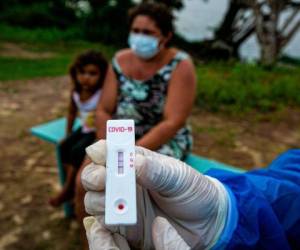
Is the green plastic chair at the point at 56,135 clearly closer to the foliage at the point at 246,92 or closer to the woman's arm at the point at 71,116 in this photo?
the woman's arm at the point at 71,116

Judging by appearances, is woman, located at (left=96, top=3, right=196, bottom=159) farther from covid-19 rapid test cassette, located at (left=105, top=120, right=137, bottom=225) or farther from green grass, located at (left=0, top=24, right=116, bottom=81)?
green grass, located at (left=0, top=24, right=116, bottom=81)

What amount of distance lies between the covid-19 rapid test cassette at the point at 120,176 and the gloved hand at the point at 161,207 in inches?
2.0

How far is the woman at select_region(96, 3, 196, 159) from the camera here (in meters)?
2.32

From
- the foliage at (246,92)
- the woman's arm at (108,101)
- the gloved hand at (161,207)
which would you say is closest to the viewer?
the gloved hand at (161,207)

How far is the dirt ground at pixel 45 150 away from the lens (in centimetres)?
285

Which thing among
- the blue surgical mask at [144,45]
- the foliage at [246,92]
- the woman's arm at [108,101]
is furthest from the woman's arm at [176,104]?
the foliage at [246,92]

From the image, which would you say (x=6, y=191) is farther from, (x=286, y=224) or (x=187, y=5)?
(x=187, y=5)

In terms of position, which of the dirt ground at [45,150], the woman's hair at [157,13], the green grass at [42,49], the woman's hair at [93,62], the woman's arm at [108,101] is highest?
the woman's hair at [157,13]

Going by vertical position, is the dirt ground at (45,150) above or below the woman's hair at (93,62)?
below

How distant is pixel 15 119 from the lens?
188 inches

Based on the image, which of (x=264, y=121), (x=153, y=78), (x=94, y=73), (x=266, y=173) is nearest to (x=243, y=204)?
(x=266, y=173)

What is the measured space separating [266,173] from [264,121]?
3.35m

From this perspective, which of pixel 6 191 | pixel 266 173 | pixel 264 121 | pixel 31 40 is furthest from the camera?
pixel 31 40

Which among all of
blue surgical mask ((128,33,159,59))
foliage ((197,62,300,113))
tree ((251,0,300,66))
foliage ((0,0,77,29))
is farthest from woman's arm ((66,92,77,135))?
foliage ((0,0,77,29))
